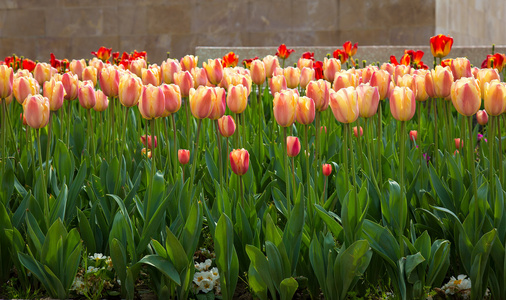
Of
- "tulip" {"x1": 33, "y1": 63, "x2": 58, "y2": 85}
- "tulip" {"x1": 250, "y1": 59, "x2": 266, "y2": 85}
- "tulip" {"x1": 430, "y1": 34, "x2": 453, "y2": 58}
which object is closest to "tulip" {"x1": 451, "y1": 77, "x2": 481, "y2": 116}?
"tulip" {"x1": 250, "y1": 59, "x2": 266, "y2": 85}

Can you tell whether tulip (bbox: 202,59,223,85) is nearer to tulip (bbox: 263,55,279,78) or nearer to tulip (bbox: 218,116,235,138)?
tulip (bbox: 263,55,279,78)

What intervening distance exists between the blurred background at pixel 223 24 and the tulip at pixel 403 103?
771 cm

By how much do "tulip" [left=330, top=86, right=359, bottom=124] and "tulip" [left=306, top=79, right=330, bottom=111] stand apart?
308mm

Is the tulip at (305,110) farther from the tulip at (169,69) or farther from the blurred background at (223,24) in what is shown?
the blurred background at (223,24)

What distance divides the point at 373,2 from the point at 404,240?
26.1 feet

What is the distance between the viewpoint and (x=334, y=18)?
9.59m

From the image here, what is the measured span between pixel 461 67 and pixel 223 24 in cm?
773

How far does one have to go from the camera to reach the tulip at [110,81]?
8.01 ft

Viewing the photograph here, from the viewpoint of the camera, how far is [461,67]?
106 inches

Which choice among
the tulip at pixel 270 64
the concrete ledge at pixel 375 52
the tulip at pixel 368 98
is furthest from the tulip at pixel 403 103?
the concrete ledge at pixel 375 52

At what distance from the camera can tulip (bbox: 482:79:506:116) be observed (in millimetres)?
1835

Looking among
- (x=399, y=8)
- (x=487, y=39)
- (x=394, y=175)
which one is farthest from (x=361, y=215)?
(x=487, y=39)

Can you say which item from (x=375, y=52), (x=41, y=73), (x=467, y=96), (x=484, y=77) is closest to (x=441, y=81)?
(x=484, y=77)

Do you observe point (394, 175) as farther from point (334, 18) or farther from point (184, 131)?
point (334, 18)
